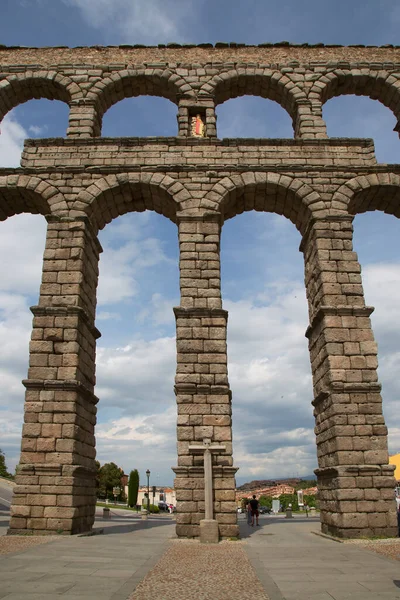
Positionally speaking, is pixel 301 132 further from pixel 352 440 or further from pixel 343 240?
pixel 352 440

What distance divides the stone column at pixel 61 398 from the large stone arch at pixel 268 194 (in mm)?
3987

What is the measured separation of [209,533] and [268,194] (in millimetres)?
9173

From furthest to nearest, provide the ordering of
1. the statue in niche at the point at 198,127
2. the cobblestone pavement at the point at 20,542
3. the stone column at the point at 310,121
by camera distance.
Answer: the statue in niche at the point at 198,127 → the stone column at the point at 310,121 → the cobblestone pavement at the point at 20,542

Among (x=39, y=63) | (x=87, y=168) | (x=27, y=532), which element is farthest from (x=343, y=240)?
(x=39, y=63)

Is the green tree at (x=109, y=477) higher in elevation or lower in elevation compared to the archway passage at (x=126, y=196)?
lower

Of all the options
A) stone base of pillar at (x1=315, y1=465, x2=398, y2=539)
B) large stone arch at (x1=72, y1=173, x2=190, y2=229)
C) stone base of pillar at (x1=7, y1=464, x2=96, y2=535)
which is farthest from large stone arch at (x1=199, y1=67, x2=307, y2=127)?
stone base of pillar at (x1=7, y1=464, x2=96, y2=535)

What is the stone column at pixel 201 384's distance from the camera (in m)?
10.4

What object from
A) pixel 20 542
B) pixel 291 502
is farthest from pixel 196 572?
pixel 291 502

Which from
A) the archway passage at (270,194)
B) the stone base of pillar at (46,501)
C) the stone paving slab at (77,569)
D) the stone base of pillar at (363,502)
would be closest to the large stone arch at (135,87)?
the archway passage at (270,194)

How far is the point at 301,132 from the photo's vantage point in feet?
48.5

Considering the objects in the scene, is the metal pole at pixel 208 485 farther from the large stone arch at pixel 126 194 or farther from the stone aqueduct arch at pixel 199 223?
the large stone arch at pixel 126 194

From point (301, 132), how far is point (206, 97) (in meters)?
3.29

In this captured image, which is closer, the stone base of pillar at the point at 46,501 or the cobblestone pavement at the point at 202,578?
the cobblestone pavement at the point at 202,578

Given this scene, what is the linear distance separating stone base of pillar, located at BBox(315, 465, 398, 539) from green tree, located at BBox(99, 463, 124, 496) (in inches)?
2108
